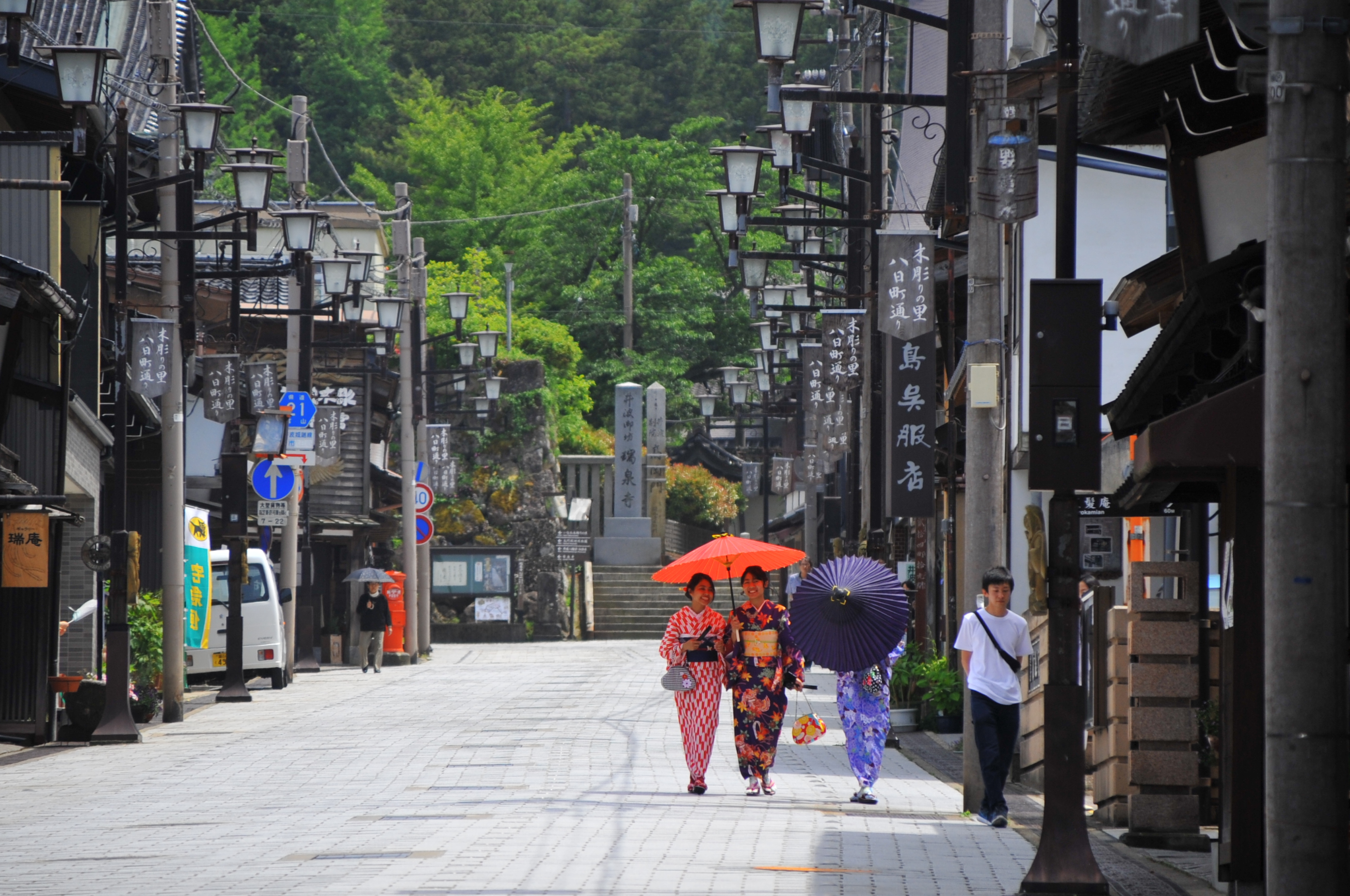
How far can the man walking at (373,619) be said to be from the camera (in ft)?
112

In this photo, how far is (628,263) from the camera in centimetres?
6200

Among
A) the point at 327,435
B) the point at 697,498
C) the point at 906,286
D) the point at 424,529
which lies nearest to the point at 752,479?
the point at 697,498

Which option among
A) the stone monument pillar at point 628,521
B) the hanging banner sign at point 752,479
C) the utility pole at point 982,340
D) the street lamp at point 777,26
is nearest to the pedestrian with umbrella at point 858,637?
the utility pole at point 982,340

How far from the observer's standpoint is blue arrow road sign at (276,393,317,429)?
2892 centimetres

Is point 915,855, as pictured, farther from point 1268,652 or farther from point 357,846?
point 1268,652

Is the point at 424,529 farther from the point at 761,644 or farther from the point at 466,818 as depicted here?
the point at 466,818

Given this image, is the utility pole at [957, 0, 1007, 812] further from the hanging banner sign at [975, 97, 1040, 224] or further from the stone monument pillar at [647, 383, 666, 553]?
the stone monument pillar at [647, 383, 666, 553]

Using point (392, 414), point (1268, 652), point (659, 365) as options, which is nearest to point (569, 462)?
point (659, 365)

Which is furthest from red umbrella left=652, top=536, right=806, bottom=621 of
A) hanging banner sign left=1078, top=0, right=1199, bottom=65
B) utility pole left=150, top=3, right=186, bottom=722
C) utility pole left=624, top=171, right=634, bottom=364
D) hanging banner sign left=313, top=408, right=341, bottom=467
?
utility pole left=624, top=171, right=634, bottom=364

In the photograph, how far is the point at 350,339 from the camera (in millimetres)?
44188

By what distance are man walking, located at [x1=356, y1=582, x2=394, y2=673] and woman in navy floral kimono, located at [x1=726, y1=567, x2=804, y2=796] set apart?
801 inches

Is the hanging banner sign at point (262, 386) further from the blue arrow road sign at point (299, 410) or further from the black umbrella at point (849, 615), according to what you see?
the black umbrella at point (849, 615)

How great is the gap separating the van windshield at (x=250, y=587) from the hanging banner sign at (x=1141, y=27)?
22433 mm

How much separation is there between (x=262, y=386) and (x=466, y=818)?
16.9 meters
